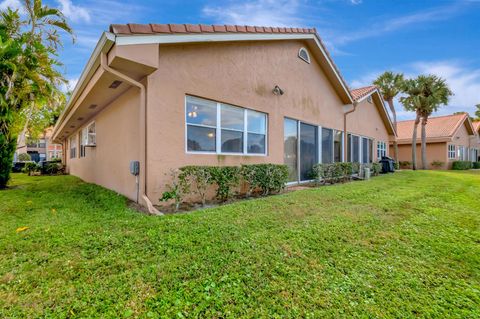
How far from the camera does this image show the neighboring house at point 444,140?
24.2 m

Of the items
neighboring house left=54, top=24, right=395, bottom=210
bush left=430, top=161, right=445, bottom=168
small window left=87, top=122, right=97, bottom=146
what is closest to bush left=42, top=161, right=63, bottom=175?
neighboring house left=54, top=24, right=395, bottom=210

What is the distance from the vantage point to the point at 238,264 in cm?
284

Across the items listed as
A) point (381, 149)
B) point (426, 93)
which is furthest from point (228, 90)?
point (426, 93)

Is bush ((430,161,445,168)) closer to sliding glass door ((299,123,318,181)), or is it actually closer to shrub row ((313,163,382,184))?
shrub row ((313,163,382,184))

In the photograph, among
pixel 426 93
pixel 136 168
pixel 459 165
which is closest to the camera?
pixel 136 168

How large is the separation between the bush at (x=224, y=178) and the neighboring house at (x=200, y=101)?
23.6 inches

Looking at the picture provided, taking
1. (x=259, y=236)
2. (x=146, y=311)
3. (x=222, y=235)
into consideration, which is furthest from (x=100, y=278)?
(x=259, y=236)

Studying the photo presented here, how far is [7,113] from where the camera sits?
7.51m

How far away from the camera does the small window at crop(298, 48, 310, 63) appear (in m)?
10.0

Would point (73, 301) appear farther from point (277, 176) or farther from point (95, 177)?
point (95, 177)

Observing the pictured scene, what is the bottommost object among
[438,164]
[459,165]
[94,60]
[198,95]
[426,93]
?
[459,165]

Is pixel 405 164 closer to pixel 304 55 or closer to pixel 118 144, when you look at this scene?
pixel 304 55

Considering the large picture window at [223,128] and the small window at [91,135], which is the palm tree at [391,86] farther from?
the small window at [91,135]

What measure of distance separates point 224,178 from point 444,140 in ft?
89.8
